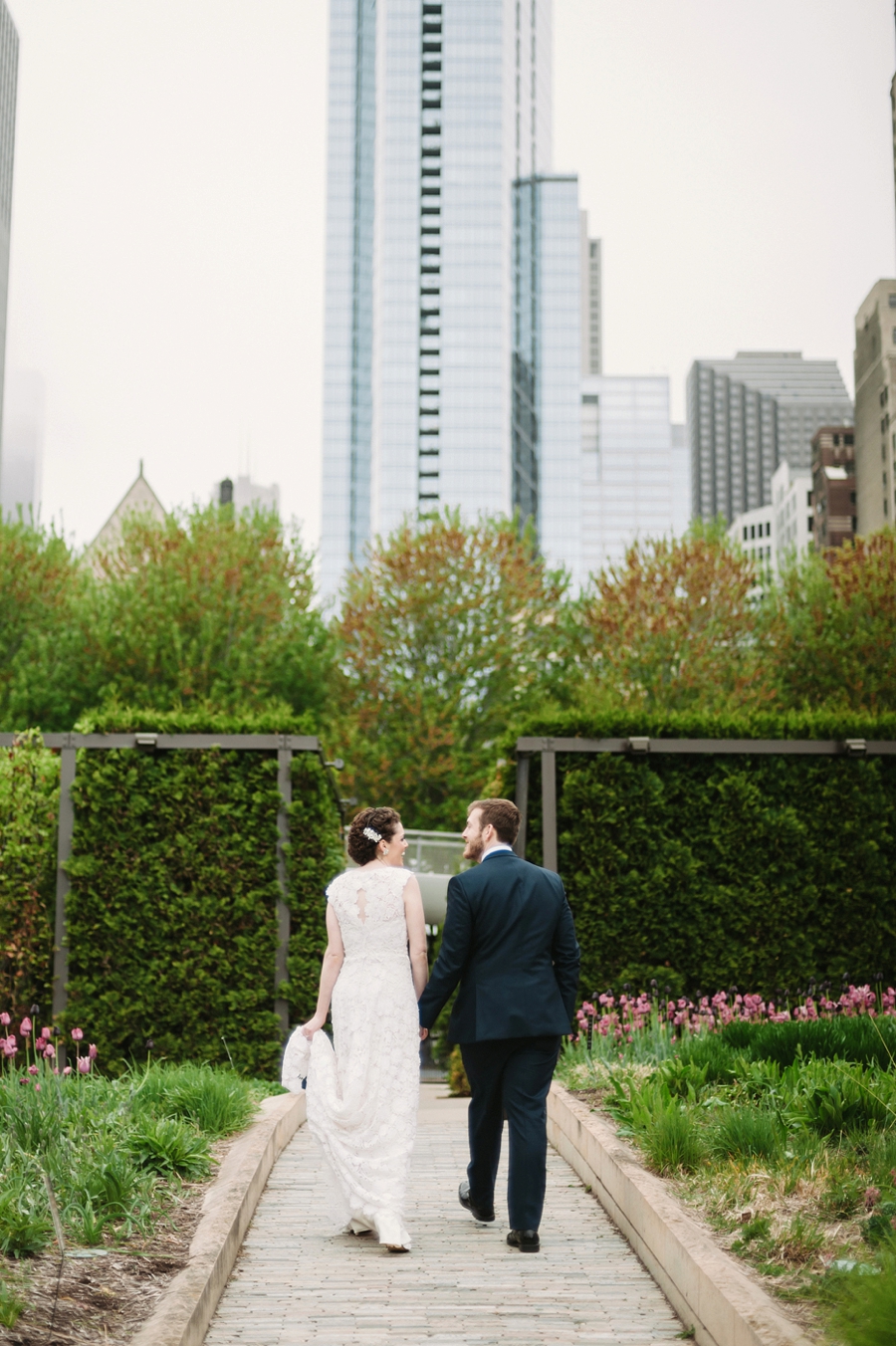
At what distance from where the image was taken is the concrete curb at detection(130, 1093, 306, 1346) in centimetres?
384

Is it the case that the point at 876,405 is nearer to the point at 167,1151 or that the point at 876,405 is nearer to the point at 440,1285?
the point at 167,1151

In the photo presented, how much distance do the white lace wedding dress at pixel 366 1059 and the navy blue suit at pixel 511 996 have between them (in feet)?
0.89

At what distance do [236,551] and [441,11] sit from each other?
94.3 m

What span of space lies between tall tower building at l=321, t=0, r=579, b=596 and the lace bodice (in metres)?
89.7

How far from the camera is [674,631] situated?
94.2ft

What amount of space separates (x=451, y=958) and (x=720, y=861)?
6.65 m

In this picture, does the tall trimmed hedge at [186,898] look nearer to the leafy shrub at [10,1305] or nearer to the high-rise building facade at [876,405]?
the leafy shrub at [10,1305]

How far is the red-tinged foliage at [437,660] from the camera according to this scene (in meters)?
29.3

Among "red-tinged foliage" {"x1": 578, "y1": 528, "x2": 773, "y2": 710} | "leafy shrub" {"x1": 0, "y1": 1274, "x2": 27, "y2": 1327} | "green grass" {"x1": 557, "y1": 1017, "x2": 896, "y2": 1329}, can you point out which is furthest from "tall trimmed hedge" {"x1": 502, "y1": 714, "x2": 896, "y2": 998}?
"red-tinged foliage" {"x1": 578, "y1": 528, "x2": 773, "y2": 710}

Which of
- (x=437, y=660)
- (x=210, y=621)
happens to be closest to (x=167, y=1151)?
(x=210, y=621)

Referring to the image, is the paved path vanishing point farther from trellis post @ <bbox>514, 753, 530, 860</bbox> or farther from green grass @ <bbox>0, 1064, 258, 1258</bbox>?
trellis post @ <bbox>514, 753, 530, 860</bbox>

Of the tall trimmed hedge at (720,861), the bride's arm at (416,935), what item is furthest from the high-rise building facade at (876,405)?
the bride's arm at (416,935)

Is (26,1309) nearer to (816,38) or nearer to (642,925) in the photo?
(642,925)

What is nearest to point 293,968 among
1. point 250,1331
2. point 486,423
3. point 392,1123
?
point 392,1123
